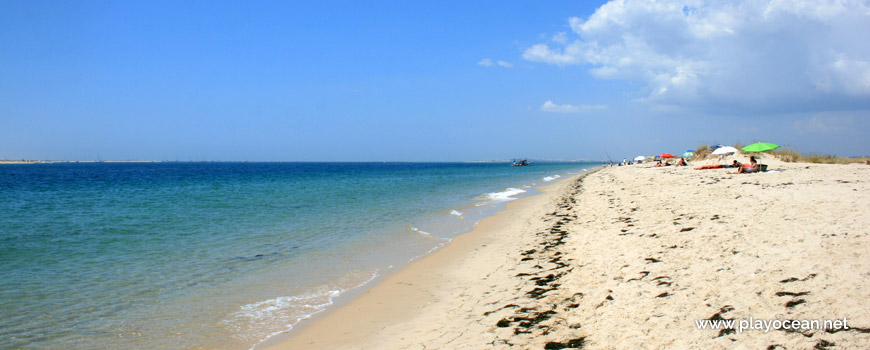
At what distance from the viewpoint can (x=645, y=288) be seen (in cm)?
577

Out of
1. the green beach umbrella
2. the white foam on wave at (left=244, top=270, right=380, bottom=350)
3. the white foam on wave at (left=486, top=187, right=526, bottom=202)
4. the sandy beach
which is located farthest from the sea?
the green beach umbrella

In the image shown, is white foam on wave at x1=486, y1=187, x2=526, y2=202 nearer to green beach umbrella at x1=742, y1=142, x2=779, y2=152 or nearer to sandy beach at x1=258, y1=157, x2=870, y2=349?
green beach umbrella at x1=742, y1=142, x2=779, y2=152

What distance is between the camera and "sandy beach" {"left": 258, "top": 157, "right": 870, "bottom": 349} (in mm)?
4336

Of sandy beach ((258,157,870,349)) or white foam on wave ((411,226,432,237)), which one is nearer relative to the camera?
sandy beach ((258,157,870,349))

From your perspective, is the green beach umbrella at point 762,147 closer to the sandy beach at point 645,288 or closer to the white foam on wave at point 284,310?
the sandy beach at point 645,288

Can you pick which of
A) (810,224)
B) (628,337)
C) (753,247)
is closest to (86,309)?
(628,337)

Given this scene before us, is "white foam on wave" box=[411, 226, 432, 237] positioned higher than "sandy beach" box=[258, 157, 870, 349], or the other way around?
"sandy beach" box=[258, 157, 870, 349]

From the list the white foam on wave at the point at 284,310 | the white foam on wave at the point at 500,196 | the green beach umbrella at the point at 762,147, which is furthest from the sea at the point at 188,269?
the green beach umbrella at the point at 762,147

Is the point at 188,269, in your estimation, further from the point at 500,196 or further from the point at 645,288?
the point at 500,196

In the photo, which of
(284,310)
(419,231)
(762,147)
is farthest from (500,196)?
(284,310)

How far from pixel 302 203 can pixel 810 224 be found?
71.4ft

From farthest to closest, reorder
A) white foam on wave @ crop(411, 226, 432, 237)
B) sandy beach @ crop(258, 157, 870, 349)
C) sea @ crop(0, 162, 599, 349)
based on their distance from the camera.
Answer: white foam on wave @ crop(411, 226, 432, 237)
sea @ crop(0, 162, 599, 349)
sandy beach @ crop(258, 157, 870, 349)

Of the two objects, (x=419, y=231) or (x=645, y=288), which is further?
(x=419, y=231)

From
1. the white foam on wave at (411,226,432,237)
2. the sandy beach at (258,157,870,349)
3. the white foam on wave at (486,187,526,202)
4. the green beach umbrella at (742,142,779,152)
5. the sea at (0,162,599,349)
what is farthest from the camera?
the white foam on wave at (486,187,526,202)
